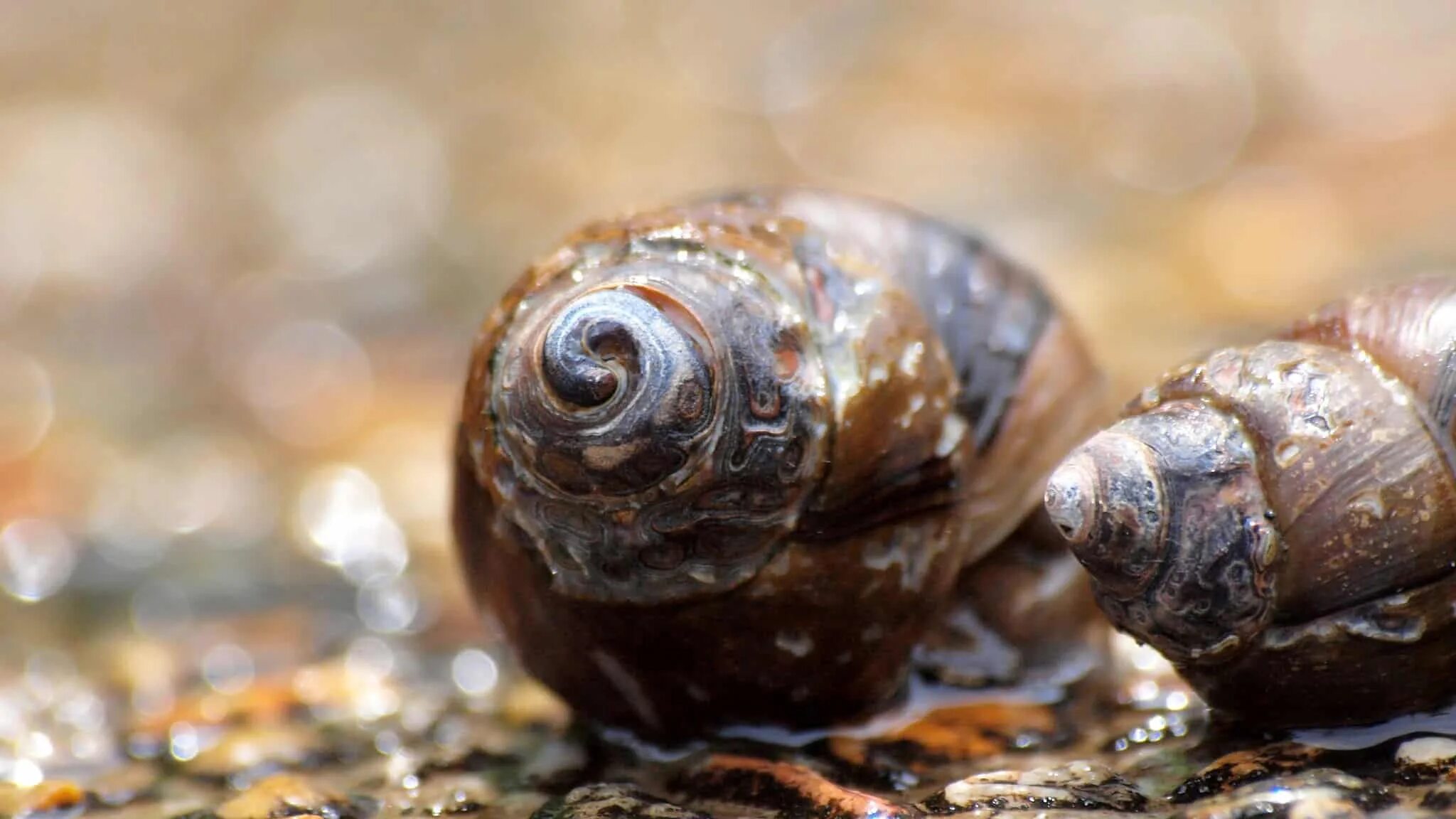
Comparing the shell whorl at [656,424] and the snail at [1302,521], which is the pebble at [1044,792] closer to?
the snail at [1302,521]

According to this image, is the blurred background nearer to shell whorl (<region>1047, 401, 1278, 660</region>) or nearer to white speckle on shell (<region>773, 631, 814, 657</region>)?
white speckle on shell (<region>773, 631, 814, 657</region>)


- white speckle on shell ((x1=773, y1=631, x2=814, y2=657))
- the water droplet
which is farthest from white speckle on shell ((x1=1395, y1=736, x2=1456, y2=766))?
the water droplet

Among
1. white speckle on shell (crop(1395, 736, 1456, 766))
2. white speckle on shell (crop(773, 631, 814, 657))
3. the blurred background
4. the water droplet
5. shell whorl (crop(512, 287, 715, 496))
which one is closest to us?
white speckle on shell (crop(1395, 736, 1456, 766))

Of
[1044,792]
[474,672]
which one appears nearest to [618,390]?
[1044,792]

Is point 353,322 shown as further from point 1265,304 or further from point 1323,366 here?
point 1323,366

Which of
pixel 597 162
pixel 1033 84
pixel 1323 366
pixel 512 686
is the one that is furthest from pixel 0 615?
pixel 1033 84

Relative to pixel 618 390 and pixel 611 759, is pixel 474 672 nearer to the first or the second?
pixel 611 759

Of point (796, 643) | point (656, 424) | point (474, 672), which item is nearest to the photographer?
point (656, 424)
